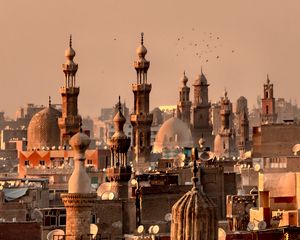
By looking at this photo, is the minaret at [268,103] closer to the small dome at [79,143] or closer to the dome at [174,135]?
the dome at [174,135]

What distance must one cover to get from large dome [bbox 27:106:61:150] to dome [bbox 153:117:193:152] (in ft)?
25.5

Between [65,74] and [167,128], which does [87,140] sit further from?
[167,128]

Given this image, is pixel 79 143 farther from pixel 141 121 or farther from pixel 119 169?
pixel 141 121

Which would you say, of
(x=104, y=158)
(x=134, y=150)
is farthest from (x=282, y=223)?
(x=104, y=158)

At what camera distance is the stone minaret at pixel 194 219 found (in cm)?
2803

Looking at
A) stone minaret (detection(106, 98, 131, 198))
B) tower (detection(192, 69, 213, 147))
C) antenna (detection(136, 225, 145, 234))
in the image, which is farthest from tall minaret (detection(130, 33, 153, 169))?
antenna (detection(136, 225, 145, 234))

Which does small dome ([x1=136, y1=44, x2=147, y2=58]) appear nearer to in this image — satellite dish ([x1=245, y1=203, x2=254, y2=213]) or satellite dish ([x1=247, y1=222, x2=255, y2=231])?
satellite dish ([x1=245, y1=203, x2=254, y2=213])

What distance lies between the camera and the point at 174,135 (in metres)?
96.4

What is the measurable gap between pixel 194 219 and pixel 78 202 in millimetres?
10440

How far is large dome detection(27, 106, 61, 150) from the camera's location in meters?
86.8

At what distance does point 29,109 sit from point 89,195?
433 ft

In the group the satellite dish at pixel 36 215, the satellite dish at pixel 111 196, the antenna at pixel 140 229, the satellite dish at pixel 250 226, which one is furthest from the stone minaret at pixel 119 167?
the satellite dish at pixel 250 226

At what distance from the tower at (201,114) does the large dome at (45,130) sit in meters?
17.8

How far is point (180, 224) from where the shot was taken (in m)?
28.1
